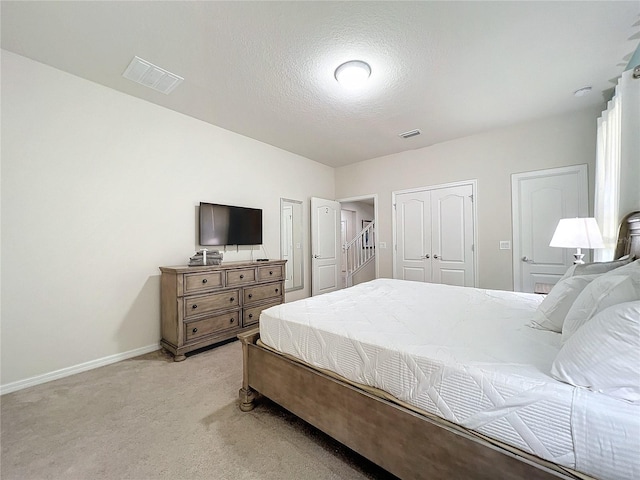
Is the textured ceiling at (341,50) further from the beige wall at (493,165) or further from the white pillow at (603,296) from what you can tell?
the white pillow at (603,296)

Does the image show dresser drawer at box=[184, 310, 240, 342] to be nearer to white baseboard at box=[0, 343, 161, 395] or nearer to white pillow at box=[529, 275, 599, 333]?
white baseboard at box=[0, 343, 161, 395]

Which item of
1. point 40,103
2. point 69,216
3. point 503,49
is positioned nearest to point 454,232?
point 503,49

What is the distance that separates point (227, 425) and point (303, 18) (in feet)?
9.25

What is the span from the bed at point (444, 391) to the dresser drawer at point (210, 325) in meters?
1.15

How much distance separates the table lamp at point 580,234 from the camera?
228 cm

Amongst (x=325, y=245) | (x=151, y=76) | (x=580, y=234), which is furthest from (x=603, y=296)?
(x=325, y=245)

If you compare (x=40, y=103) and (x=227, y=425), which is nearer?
(x=227, y=425)

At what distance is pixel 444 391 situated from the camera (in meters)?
1.03

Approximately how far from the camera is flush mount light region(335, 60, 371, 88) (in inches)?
87.3

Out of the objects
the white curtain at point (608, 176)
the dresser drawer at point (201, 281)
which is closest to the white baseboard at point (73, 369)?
the dresser drawer at point (201, 281)

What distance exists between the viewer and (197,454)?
4.68 feet

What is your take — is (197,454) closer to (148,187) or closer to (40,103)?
(148,187)

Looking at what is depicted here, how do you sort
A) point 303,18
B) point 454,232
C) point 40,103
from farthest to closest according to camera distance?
point 454,232
point 40,103
point 303,18

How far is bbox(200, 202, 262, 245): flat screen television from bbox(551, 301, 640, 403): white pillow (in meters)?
3.36
